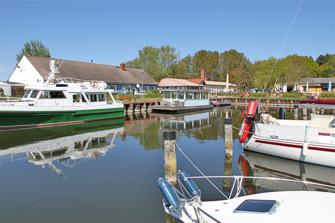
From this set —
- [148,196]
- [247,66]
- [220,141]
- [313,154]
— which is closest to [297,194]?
[148,196]

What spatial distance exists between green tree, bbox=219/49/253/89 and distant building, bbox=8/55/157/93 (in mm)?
27079

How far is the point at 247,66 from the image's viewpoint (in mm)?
78062

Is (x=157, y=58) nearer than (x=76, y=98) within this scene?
No

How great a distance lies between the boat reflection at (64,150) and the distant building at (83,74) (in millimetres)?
17927

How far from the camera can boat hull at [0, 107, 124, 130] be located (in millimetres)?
20500

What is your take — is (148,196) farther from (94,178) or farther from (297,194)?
(297,194)

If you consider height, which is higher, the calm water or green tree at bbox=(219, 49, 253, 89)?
green tree at bbox=(219, 49, 253, 89)

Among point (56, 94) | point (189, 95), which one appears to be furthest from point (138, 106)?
point (56, 94)

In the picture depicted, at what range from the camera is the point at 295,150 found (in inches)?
461

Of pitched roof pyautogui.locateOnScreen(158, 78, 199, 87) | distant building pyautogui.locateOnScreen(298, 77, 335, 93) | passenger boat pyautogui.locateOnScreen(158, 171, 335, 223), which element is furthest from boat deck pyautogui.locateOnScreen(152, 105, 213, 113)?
distant building pyautogui.locateOnScreen(298, 77, 335, 93)

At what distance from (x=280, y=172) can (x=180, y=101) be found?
2401cm

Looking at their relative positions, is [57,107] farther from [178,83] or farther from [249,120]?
[178,83]

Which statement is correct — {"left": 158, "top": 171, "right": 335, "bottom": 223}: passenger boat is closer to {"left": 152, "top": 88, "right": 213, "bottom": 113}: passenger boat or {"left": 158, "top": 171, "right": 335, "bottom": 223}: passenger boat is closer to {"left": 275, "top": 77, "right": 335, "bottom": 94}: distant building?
{"left": 152, "top": 88, "right": 213, "bottom": 113}: passenger boat

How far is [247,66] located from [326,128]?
7004 centimetres
